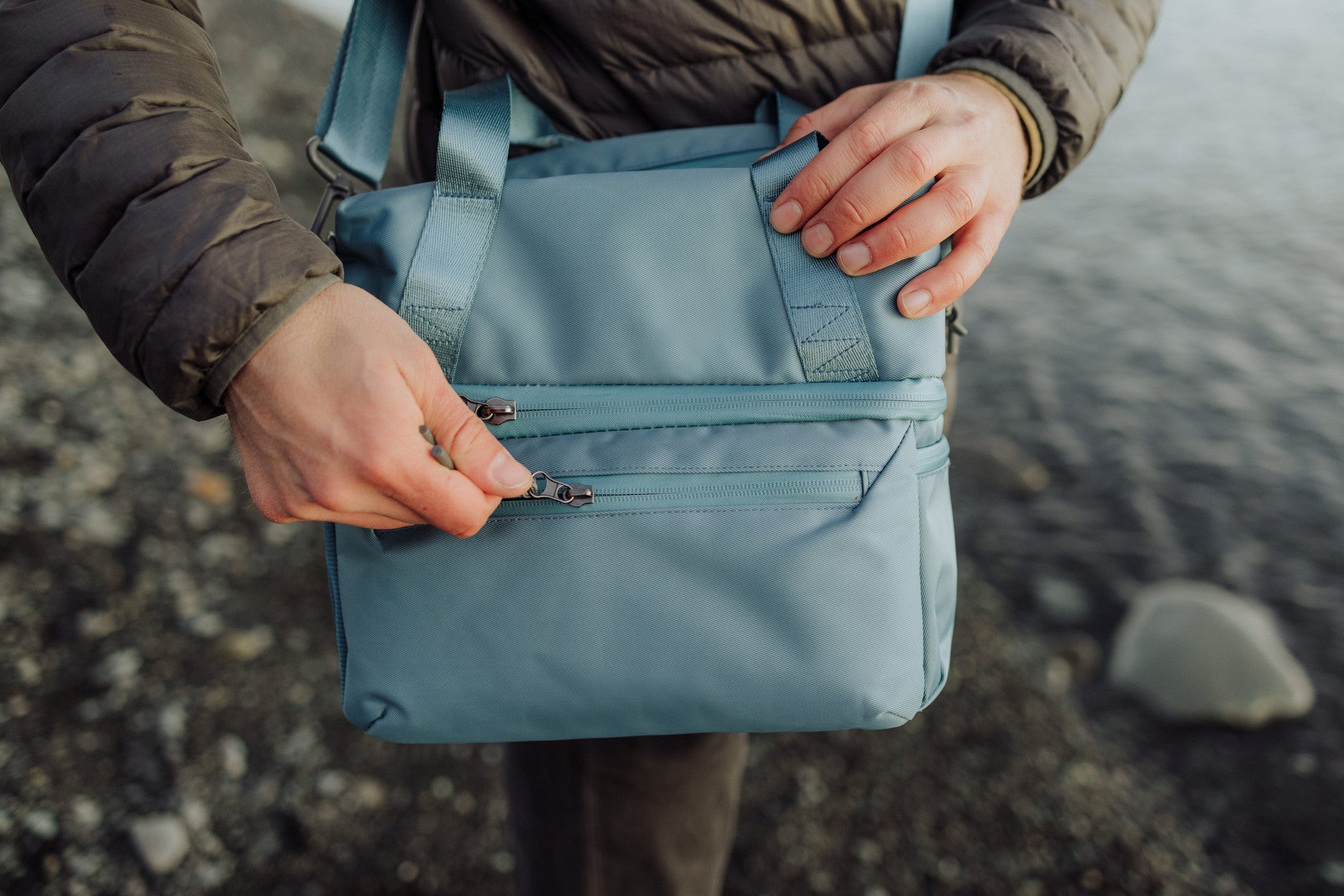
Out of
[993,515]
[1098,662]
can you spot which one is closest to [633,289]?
[1098,662]

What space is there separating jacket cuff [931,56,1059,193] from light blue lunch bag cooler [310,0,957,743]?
0.28m

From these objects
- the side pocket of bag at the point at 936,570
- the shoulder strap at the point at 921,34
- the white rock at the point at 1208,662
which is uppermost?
the shoulder strap at the point at 921,34

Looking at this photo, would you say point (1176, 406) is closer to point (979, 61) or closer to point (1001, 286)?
point (1001, 286)

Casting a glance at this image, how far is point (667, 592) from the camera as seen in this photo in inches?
39.9

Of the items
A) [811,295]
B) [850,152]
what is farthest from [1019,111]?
[811,295]

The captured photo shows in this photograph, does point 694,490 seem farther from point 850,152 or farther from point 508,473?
point 850,152

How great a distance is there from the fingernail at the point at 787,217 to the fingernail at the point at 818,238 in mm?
19

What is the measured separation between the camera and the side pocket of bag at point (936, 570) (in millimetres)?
1074

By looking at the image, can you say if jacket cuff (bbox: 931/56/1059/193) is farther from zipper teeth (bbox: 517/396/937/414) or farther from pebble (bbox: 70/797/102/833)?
pebble (bbox: 70/797/102/833)

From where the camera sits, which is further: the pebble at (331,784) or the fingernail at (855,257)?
the pebble at (331,784)

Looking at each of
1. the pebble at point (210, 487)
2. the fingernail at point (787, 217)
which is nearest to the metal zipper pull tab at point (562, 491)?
the fingernail at point (787, 217)

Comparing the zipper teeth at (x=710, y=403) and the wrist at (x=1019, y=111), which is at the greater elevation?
the wrist at (x=1019, y=111)

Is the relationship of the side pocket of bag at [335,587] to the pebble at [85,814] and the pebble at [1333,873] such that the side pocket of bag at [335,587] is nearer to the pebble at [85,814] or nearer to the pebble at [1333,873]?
the pebble at [85,814]

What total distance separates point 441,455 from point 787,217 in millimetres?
522
